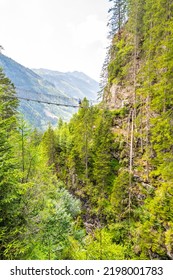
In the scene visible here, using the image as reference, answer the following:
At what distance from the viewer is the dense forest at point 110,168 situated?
827 cm

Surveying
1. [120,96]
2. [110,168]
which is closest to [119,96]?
[120,96]

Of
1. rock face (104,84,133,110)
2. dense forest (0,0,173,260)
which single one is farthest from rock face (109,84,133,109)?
dense forest (0,0,173,260)

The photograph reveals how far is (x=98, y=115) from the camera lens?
27031 mm

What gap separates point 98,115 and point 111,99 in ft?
9.22

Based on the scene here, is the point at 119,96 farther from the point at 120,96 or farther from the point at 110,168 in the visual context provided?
the point at 110,168

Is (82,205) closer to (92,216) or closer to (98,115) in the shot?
(92,216)

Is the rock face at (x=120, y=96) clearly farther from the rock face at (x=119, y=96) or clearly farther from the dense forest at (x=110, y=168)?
the dense forest at (x=110, y=168)

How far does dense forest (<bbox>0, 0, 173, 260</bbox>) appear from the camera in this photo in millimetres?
8266

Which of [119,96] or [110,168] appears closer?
[110,168]

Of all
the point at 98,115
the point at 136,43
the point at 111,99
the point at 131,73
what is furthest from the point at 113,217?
the point at 136,43

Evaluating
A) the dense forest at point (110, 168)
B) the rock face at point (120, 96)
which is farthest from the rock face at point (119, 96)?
the dense forest at point (110, 168)

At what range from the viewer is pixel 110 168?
22.6 metres

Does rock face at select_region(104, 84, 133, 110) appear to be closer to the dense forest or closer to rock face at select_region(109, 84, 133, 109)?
rock face at select_region(109, 84, 133, 109)

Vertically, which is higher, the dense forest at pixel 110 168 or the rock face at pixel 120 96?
the rock face at pixel 120 96
